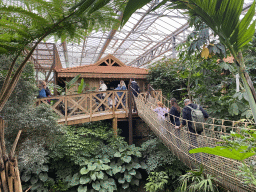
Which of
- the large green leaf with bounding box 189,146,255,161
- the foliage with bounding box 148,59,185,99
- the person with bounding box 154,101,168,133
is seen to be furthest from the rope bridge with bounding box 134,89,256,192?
the foliage with bounding box 148,59,185,99

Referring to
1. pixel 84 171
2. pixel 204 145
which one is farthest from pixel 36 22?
pixel 84 171

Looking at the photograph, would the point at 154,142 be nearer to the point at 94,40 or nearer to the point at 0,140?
the point at 0,140

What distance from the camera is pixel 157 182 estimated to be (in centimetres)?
472

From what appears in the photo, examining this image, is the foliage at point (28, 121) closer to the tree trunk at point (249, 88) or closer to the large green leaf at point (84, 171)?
the large green leaf at point (84, 171)

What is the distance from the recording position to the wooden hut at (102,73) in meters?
7.17

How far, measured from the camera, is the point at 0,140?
129cm

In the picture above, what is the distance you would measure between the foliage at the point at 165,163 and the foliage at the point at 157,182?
145 millimetres

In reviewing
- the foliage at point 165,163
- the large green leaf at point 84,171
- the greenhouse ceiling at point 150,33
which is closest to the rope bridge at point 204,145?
the foliage at point 165,163

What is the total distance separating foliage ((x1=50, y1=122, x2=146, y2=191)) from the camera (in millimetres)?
4719

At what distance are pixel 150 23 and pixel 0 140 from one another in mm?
9573

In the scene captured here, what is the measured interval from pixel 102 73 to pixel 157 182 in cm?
453

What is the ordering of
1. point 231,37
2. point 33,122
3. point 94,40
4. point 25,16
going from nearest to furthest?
point 231,37 < point 25,16 < point 33,122 < point 94,40

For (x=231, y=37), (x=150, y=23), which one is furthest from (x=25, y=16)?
(x=150, y=23)

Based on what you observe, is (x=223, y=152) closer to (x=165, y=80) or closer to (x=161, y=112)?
(x=161, y=112)
